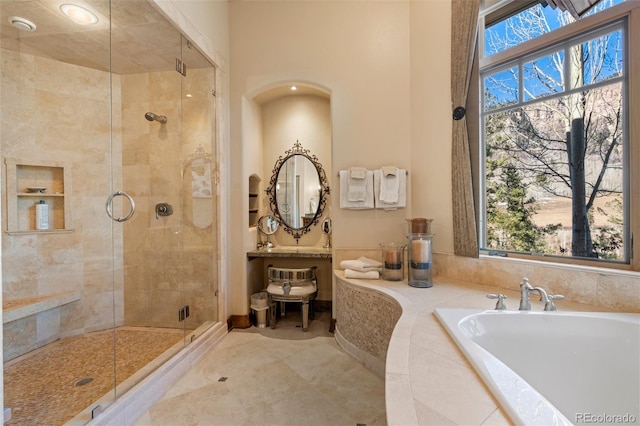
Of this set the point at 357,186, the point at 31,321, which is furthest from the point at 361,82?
the point at 31,321

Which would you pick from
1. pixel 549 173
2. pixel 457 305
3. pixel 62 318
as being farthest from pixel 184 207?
pixel 549 173

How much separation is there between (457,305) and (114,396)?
6.97ft

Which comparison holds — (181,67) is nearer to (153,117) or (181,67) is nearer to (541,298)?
(153,117)

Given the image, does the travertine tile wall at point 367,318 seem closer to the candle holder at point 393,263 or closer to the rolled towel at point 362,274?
the rolled towel at point 362,274

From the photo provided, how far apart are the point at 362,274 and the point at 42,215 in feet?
9.40

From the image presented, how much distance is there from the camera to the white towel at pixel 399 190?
8.99ft

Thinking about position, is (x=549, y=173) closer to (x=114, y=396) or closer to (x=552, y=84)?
(x=552, y=84)

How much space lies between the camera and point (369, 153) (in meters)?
2.85

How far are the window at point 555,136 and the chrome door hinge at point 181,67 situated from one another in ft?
8.74

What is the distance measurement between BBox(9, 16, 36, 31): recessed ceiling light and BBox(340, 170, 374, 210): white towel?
270cm

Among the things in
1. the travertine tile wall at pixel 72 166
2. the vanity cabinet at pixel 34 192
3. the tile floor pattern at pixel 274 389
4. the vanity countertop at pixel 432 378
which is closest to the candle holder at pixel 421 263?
the vanity countertop at pixel 432 378

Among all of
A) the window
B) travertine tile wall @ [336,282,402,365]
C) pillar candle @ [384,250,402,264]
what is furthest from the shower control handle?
the window

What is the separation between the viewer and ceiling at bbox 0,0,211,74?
2.09 metres

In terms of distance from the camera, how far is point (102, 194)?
2.87 m
